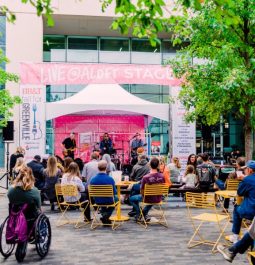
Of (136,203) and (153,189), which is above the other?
(153,189)

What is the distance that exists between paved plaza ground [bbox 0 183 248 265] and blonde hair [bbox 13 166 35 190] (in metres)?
1.01

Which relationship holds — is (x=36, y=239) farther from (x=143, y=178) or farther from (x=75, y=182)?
(x=75, y=182)

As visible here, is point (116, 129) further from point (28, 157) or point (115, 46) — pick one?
point (115, 46)

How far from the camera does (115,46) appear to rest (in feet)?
91.1

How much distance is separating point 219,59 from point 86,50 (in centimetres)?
1682

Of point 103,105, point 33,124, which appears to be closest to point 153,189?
point 103,105

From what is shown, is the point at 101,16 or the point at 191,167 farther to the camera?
the point at 101,16

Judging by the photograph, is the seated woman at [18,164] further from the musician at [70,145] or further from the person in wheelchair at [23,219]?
the musician at [70,145]

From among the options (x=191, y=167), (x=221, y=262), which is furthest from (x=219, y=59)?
(x=221, y=262)

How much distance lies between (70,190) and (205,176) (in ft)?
11.6

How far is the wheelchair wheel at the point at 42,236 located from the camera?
5578mm

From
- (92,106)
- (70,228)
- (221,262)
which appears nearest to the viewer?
(221,262)

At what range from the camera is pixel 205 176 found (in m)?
10.2

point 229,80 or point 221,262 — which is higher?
point 229,80
